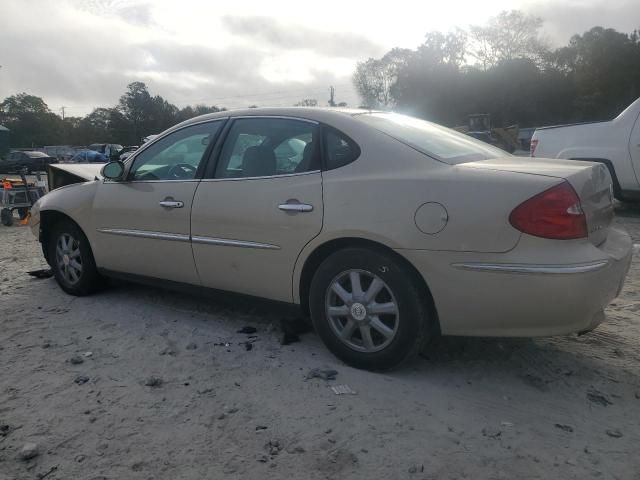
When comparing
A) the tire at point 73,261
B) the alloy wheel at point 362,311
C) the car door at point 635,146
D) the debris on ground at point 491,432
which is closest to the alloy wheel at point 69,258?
the tire at point 73,261

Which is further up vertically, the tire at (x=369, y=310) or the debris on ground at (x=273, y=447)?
the tire at (x=369, y=310)

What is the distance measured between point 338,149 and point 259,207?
64 centimetres

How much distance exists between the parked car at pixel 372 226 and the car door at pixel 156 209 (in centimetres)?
1

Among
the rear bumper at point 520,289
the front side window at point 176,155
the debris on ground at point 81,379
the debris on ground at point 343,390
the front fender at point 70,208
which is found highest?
the front side window at point 176,155

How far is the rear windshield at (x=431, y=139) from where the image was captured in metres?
3.43

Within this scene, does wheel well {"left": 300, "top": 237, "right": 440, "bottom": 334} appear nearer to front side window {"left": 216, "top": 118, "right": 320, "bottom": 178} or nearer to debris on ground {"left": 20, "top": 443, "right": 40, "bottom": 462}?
front side window {"left": 216, "top": 118, "right": 320, "bottom": 178}

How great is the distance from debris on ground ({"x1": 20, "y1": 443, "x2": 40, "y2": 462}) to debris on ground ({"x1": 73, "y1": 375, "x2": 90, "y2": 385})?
67 centimetres

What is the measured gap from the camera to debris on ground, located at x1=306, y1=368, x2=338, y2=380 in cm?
338

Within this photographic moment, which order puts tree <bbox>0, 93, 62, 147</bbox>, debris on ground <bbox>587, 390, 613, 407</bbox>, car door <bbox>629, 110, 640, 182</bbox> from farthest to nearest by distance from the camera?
tree <bbox>0, 93, 62, 147</bbox> < car door <bbox>629, 110, 640, 182</bbox> < debris on ground <bbox>587, 390, 613, 407</bbox>

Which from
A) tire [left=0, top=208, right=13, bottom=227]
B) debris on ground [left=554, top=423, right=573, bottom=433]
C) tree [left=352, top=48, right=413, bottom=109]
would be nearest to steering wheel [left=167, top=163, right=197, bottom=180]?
debris on ground [left=554, top=423, right=573, bottom=433]

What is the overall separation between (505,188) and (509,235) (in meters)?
0.25

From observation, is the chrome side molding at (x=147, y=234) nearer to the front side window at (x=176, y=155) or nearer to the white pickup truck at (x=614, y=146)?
the front side window at (x=176, y=155)

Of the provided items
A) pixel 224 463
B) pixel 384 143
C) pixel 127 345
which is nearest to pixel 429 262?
pixel 384 143

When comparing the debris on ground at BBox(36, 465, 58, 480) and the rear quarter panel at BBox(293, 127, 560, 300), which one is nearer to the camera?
the debris on ground at BBox(36, 465, 58, 480)
